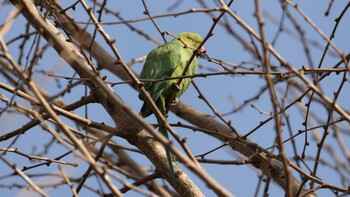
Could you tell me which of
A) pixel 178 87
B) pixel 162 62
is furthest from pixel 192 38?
pixel 178 87

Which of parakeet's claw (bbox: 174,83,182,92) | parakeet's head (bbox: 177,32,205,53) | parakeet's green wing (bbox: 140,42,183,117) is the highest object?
parakeet's head (bbox: 177,32,205,53)

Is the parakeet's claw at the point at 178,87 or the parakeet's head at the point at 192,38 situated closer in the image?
the parakeet's claw at the point at 178,87

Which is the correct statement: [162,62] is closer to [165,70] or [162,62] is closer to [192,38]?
[165,70]

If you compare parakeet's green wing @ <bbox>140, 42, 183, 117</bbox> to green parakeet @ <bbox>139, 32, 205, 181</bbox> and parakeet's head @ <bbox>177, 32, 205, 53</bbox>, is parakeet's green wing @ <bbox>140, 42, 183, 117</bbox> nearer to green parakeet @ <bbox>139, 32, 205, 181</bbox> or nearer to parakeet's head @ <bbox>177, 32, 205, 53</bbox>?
green parakeet @ <bbox>139, 32, 205, 181</bbox>

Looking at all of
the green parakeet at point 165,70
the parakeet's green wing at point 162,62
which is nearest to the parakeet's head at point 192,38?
the green parakeet at point 165,70

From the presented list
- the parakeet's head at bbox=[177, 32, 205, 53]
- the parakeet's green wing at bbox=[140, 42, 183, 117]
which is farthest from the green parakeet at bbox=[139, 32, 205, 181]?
the parakeet's head at bbox=[177, 32, 205, 53]

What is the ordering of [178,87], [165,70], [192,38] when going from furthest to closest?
[192,38] → [165,70] → [178,87]

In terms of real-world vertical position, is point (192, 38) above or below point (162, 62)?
above

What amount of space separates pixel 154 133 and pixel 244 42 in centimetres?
256

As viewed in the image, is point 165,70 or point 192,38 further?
point 192,38

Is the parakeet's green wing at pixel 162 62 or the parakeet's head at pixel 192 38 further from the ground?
the parakeet's head at pixel 192 38

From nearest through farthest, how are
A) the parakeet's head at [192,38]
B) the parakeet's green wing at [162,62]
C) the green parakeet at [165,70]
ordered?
the green parakeet at [165,70] → the parakeet's green wing at [162,62] → the parakeet's head at [192,38]

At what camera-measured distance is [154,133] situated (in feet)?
5.84

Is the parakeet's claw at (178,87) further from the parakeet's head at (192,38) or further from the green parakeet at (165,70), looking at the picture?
the parakeet's head at (192,38)
